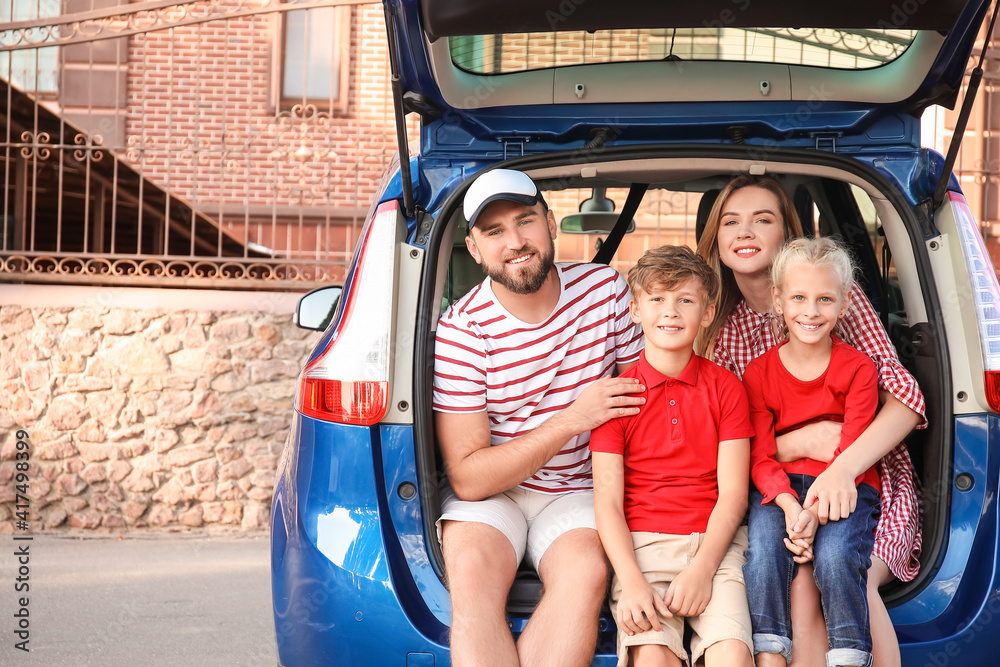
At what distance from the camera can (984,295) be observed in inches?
86.0

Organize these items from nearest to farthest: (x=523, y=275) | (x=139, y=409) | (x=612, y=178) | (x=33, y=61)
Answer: (x=523, y=275), (x=612, y=178), (x=139, y=409), (x=33, y=61)

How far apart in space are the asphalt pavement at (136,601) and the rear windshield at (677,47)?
7.88 feet

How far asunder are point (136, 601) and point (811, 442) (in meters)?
3.22

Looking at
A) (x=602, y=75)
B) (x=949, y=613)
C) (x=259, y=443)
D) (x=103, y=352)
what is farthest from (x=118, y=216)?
(x=949, y=613)

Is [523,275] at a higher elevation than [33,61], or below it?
below

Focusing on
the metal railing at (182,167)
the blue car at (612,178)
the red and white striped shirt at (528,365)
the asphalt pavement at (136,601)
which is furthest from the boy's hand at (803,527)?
the metal railing at (182,167)

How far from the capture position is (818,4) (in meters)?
1.93

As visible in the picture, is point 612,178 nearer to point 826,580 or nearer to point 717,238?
point 717,238

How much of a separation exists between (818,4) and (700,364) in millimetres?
901

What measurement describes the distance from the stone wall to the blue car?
134 inches

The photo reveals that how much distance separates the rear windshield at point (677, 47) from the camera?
7.42 feet

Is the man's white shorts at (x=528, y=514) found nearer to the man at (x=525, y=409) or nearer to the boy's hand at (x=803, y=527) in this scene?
the man at (x=525, y=409)

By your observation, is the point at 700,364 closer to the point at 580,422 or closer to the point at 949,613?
the point at 580,422

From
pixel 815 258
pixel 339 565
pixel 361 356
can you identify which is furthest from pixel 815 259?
pixel 339 565
